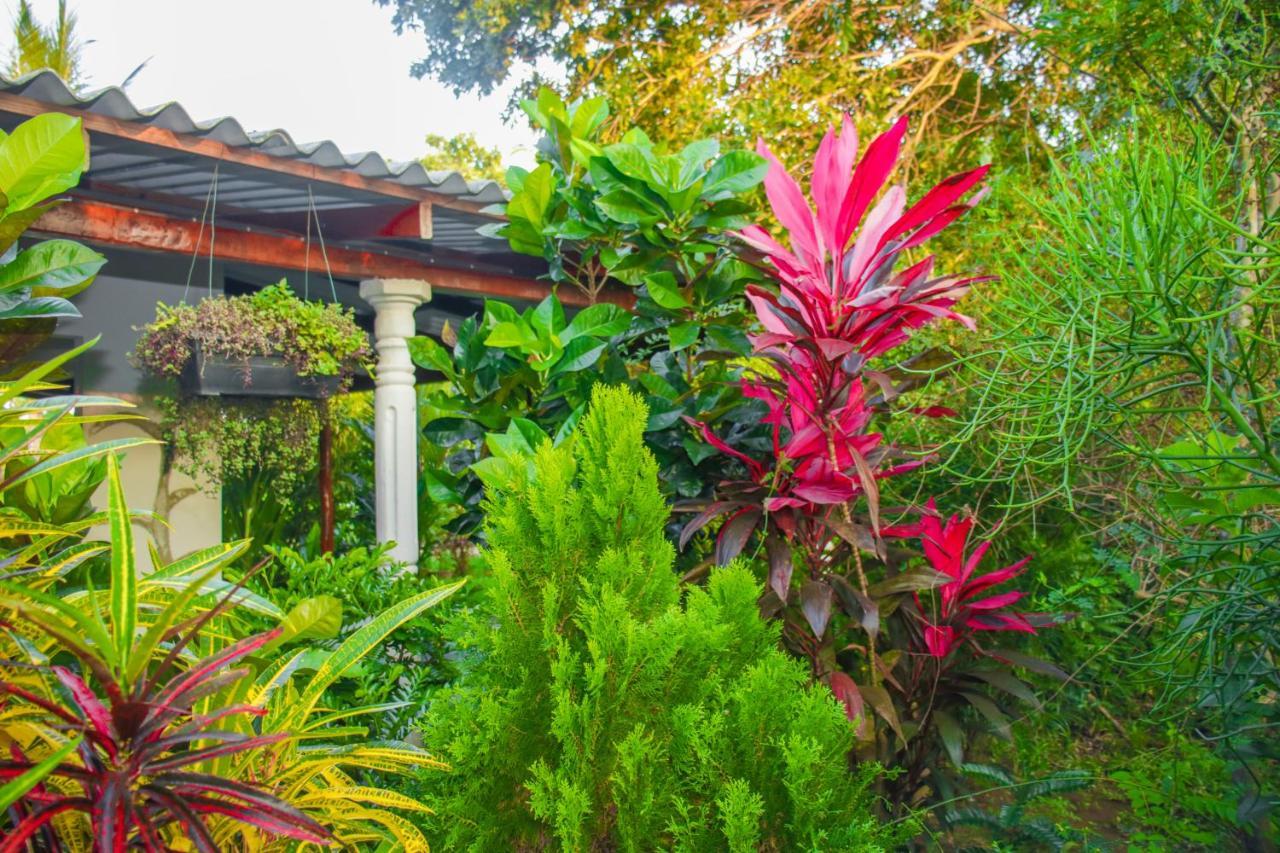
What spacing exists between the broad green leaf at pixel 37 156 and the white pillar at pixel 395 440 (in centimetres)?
298

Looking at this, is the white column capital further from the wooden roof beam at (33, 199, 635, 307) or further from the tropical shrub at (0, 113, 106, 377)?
the tropical shrub at (0, 113, 106, 377)

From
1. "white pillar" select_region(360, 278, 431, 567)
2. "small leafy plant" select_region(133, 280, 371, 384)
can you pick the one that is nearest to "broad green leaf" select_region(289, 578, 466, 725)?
"small leafy plant" select_region(133, 280, 371, 384)

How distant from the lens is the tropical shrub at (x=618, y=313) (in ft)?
8.64

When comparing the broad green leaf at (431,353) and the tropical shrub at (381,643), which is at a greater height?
the broad green leaf at (431,353)

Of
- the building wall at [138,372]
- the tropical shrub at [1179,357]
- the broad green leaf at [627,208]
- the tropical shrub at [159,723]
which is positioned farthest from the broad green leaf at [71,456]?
the building wall at [138,372]

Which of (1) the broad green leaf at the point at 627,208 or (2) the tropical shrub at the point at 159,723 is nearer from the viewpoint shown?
(2) the tropical shrub at the point at 159,723

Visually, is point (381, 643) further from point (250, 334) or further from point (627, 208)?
point (250, 334)

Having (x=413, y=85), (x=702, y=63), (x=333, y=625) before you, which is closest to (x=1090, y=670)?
(x=333, y=625)

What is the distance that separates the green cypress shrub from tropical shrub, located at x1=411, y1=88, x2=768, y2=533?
821 millimetres

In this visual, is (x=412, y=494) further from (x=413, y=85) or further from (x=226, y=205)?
(x=413, y=85)

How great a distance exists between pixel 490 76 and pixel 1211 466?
9.23 meters

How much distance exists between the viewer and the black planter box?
379 cm

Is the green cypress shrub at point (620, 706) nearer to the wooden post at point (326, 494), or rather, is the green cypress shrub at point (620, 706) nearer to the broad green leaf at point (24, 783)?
the broad green leaf at point (24, 783)

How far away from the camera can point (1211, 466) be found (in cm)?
207
